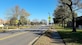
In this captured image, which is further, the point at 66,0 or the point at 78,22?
the point at 78,22

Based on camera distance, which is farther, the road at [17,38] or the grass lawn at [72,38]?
the road at [17,38]

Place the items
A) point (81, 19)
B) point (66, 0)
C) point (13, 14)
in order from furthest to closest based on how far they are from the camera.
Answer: point (13, 14)
point (81, 19)
point (66, 0)

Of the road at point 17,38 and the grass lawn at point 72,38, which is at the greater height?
the grass lawn at point 72,38

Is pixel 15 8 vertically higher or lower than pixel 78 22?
higher

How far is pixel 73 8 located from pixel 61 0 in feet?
9.52

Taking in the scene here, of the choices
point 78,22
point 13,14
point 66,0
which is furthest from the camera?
point 13,14

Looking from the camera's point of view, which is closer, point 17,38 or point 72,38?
point 72,38

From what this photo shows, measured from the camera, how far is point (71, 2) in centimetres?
4175

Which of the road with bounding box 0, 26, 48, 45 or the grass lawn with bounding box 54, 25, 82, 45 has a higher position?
the grass lawn with bounding box 54, 25, 82, 45

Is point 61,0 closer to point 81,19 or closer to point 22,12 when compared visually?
point 81,19

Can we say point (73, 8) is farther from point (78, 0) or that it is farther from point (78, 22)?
point (78, 22)

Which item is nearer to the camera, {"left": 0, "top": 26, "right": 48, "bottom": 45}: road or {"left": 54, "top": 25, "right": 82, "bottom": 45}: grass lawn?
{"left": 54, "top": 25, "right": 82, "bottom": 45}: grass lawn

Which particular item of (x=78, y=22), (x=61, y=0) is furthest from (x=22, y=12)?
(x=61, y=0)

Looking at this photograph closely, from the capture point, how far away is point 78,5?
42875 millimetres
